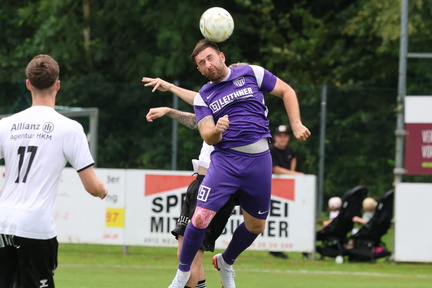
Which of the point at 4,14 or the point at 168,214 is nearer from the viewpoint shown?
the point at 168,214

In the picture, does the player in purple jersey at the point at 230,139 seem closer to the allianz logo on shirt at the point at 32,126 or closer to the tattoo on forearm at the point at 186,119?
the tattoo on forearm at the point at 186,119

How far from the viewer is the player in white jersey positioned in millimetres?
5719

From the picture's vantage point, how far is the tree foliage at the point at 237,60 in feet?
58.2

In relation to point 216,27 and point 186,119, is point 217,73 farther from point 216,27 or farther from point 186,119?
point 186,119

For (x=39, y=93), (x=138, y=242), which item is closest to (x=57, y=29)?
(x=138, y=242)

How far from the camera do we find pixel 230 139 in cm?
772

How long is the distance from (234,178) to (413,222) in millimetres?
6815

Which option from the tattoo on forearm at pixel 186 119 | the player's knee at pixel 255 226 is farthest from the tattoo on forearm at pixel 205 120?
the player's knee at pixel 255 226

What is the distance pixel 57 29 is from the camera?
920 inches

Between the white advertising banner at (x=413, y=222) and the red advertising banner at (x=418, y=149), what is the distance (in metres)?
0.42

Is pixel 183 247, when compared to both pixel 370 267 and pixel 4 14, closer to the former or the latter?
pixel 370 267

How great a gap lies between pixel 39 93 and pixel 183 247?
7.84 feet

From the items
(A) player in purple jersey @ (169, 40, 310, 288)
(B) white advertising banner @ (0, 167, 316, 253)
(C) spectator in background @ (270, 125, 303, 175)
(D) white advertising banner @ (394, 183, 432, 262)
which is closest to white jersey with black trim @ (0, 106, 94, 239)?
(A) player in purple jersey @ (169, 40, 310, 288)

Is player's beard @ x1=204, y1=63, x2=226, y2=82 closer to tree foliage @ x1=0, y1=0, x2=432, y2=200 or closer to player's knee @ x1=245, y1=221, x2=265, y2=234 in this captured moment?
player's knee @ x1=245, y1=221, x2=265, y2=234
